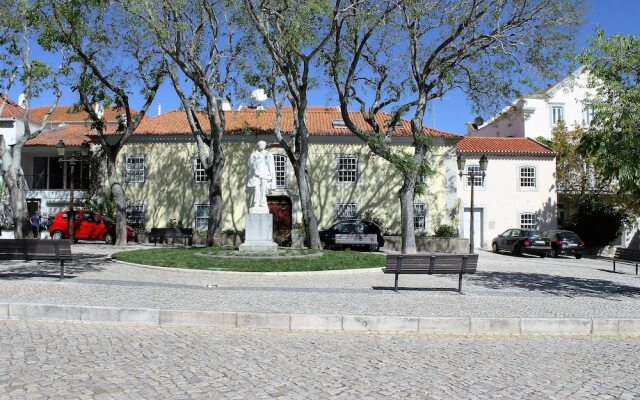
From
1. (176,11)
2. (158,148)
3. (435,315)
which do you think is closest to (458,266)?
(435,315)

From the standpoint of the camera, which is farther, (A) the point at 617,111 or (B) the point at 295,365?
(A) the point at 617,111

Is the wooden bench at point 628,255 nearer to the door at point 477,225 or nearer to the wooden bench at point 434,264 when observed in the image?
the wooden bench at point 434,264

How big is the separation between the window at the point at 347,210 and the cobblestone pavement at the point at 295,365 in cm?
2179

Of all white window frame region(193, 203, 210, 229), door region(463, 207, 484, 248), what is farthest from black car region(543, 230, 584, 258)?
white window frame region(193, 203, 210, 229)

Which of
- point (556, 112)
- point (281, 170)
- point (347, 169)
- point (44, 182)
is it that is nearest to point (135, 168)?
point (44, 182)

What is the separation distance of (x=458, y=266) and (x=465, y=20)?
37.7 feet

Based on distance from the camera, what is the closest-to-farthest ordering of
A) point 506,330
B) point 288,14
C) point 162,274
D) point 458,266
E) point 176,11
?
1. point 506,330
2. point 458,266
3. point 162,274
4. point 288,14
5. point 176,11

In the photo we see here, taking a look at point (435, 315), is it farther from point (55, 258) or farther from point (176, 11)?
point (176, 11)

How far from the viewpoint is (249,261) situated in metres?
14.3

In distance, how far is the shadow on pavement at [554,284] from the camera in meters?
11.6

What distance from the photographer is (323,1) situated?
15.5m

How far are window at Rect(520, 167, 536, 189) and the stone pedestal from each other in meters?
20.0

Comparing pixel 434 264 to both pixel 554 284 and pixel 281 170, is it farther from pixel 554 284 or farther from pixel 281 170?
pixel 281 170

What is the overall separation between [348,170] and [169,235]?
9878mm
